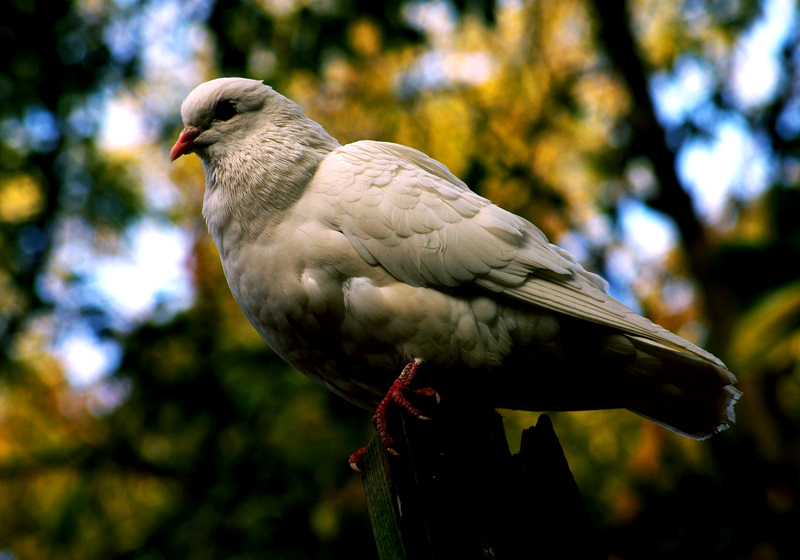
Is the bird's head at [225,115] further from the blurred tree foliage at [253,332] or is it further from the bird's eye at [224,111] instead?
the blurred tree foliage at [253,332]

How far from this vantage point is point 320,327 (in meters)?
2.60

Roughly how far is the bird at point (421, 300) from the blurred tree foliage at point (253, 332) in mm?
2411

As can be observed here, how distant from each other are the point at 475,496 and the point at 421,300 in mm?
825

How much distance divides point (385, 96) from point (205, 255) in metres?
2.34

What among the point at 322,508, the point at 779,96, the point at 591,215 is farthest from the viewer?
the point at 591,215

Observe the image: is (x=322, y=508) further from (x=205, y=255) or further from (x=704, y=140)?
(x=704, y=140)

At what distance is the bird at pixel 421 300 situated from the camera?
100 inches

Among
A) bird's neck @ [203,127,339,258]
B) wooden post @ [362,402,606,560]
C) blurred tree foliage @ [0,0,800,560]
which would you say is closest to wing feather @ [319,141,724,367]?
bird's neck @ [203,127,339,258]

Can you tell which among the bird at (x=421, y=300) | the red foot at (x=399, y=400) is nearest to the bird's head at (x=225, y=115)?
the bird at (x=421, y=300)

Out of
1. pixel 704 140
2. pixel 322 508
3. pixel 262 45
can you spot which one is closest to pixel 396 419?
pixel 322 508

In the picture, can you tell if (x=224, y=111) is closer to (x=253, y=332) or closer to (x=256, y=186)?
(x=256, y=186)

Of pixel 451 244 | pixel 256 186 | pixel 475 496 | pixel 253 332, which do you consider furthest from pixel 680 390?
pixel 253 332

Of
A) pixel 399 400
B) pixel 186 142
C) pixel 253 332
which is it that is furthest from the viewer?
pixel 253 332

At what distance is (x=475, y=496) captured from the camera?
1.92 metres
